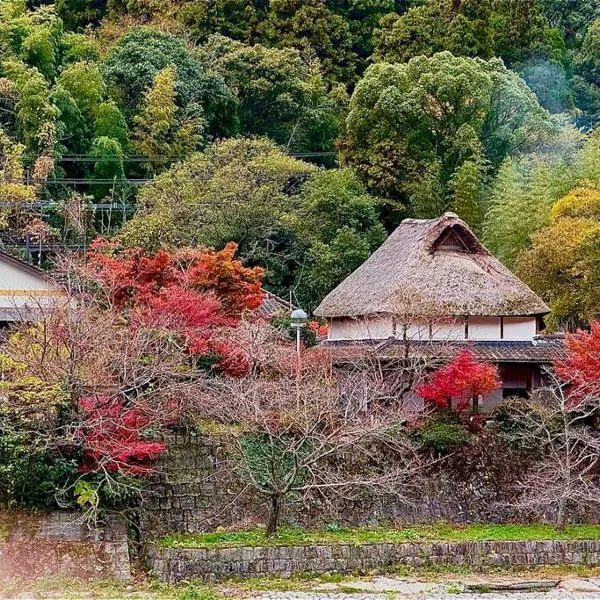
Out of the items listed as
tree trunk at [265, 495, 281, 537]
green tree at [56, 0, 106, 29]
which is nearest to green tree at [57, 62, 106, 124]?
green tree at [56, 0, 106, 29]

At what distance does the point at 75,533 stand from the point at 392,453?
23.8ft

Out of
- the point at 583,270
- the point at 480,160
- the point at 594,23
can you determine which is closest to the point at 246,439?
→ the point at 583,270

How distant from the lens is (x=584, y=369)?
76.4 ft

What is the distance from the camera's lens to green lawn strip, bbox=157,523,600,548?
66.1 feet

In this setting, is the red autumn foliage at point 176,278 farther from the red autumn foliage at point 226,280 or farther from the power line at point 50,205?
the power line at point 50,205

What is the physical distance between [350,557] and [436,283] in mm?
9887

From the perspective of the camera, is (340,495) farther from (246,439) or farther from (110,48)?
(110,48)

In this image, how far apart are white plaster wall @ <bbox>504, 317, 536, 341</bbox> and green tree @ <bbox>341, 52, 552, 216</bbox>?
38.3 ft

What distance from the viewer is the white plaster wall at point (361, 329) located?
27.6 m

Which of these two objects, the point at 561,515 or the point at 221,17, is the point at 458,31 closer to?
the point at 221,17

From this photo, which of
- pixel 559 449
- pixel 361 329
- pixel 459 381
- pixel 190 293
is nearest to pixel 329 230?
pixel 361 329

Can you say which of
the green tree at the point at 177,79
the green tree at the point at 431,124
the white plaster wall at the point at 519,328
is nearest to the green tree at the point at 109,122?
the green tree at the point at 177,79

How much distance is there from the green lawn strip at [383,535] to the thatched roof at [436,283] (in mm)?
6057

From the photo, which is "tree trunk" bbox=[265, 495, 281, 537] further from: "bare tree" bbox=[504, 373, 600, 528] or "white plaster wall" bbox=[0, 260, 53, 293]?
"white plaster wall" bbox=[0, 260, 53, 293]
